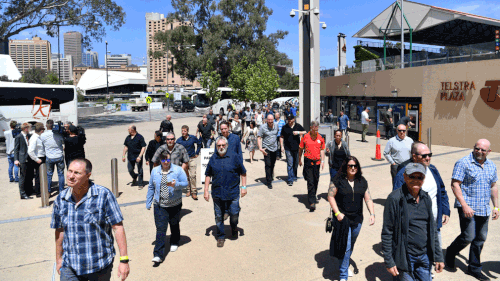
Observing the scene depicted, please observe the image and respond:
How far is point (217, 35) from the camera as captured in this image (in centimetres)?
5425

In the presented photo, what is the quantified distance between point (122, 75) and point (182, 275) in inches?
5535

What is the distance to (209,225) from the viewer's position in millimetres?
7324

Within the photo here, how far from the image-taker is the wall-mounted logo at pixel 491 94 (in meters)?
15.6

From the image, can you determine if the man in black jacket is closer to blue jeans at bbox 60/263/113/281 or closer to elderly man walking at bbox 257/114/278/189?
blue jeans at bbox 60/263/113/281

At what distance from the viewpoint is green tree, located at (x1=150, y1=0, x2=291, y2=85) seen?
54.4 m

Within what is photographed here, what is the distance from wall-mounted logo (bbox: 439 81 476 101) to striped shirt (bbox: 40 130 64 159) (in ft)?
50.4

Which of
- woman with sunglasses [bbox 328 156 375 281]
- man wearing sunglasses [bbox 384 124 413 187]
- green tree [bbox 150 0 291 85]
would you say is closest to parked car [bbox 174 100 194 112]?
green tree [bbox 150 0 291 85]

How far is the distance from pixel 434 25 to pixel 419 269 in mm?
28946

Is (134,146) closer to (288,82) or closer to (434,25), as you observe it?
(434,25)

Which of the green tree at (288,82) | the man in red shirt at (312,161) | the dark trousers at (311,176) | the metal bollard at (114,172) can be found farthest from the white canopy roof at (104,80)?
the dark trousers at (311,176)

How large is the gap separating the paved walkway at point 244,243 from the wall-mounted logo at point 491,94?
853 cm

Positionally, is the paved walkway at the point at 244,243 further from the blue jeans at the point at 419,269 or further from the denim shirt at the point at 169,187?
the blue jeans at the point at 419,269

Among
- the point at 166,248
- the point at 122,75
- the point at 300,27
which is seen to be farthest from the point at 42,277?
the point at 122,75

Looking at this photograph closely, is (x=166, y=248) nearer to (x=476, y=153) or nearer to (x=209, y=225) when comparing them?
(x=209, y=225)
